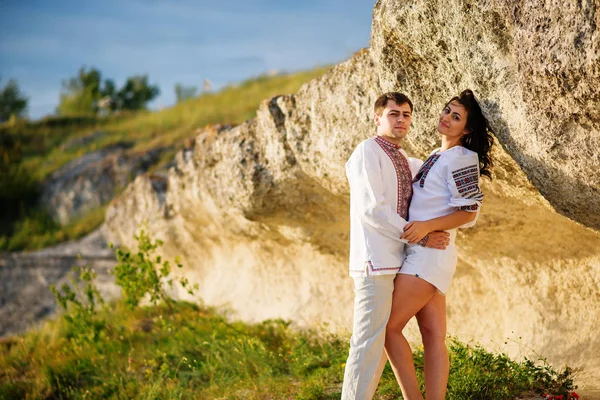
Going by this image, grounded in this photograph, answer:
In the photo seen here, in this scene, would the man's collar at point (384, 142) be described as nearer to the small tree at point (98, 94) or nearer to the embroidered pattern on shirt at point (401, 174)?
the embroidered pattern on shirt at point (401, 174)

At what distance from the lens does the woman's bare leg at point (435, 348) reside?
3.96 meters

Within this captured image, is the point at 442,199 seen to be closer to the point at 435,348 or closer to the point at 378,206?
the point at 378,206

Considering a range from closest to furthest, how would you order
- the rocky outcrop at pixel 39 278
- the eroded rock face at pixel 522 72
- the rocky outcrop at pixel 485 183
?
the eroded rock face at pixel 522 72, the rocky outcrop at pixel 485 183, the rocky outcrop at pixel 39 278

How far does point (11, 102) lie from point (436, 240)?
34125 millimetres

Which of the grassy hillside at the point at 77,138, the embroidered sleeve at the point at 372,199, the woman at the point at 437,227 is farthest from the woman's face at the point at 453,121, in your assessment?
the grassy hillside at the point at 77,138

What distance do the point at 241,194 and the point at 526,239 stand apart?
3.01 metres

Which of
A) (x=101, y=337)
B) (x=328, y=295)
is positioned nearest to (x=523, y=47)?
(x=328, y=295)

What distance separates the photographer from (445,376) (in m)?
3.97

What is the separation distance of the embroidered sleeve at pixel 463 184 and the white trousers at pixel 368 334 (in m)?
0.60

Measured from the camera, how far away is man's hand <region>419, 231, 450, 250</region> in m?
3.90

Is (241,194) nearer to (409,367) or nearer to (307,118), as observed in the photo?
(307,118)

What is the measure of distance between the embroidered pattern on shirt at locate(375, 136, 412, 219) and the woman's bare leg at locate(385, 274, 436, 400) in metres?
0.42

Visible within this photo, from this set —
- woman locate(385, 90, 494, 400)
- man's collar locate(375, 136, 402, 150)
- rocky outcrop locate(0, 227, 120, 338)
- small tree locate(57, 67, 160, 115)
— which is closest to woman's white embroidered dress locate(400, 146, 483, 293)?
woman locate(385, 90, 494, 400)

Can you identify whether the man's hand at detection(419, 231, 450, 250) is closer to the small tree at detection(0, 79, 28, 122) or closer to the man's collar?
the man's collar
